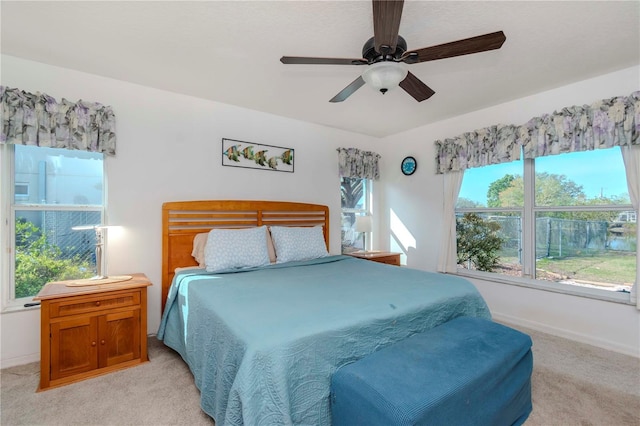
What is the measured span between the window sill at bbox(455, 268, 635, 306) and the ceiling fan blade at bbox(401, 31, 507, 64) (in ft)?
8.51

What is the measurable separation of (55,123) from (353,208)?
353cm

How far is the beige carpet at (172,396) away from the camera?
5.65 ft

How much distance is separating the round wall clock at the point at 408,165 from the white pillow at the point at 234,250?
250 centimetres

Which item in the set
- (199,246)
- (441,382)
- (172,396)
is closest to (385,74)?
(441,382)

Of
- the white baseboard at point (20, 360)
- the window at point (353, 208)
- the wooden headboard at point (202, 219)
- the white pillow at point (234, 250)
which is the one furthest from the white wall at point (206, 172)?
the white pillow at point (234, 250)

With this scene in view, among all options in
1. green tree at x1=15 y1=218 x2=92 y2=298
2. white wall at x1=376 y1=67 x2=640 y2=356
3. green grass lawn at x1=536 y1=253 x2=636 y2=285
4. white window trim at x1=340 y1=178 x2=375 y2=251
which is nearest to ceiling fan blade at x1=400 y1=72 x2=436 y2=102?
white wall at x1=376 y1=67 x2=640 y2=356

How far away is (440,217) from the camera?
13.1 ft

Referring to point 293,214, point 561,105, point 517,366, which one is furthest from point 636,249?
point 293,214

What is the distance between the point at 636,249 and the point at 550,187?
868 mm

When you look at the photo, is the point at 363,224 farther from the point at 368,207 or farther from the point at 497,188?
the point at 497,188

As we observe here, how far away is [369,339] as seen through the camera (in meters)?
1.52

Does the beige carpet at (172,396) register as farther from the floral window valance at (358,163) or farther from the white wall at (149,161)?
the floral window valance at (358,163)

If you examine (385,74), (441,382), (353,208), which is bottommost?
(441,382)

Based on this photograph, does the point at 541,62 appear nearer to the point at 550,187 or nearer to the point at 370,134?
the point at 550,187
